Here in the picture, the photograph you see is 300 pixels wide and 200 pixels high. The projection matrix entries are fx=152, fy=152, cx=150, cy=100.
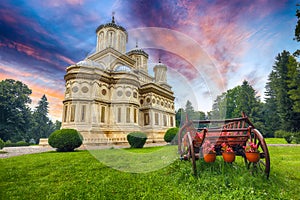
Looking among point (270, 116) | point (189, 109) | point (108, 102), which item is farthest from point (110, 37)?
point (270, 116)

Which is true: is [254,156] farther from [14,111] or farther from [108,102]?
[14,111]

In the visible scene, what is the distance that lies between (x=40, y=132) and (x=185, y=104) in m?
50.2

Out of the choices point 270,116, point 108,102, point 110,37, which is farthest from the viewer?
point 270,116

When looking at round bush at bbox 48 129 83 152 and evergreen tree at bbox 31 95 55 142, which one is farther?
evergreen tree at bbox 31 95 55 142

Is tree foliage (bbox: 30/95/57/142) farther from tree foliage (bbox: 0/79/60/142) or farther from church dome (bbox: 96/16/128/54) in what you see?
church dome (bbox: 96/16/128/54)

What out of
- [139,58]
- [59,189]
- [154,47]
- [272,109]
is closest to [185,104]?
[154,47]

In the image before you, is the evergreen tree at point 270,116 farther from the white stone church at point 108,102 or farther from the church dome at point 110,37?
the church dome at point 110,37

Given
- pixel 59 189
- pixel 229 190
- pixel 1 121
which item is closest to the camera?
pixel 229 190

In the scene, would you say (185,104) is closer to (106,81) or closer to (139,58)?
(106,81)

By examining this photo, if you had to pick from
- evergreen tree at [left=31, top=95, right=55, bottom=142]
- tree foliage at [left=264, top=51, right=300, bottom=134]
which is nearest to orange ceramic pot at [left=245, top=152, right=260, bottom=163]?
tree foliage at [left=264, top=51, right=300, bottom=134]

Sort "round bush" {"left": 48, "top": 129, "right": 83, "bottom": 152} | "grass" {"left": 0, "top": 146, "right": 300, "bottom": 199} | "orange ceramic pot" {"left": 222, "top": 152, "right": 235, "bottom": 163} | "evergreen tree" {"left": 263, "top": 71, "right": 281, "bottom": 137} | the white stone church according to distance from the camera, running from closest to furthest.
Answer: "grass" {"left": 0, "top": 146, "right": 300, "bottom": 199} → "orange ceramic pot" {"left": 222, "top": 152, "right": 235, "bottom": 163} → "round bush" {"left": 48, "top": 129, "right": 83, "bottom": 152} → the white stone church → "evergreen tree" {"left": 263, "top": 71, "right": 281, "bottom": 137}

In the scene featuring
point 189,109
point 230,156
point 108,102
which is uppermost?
point 108,102

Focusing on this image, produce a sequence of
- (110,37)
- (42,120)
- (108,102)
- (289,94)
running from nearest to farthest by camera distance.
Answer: (289,94) < (108,102) < (110,37) < (42,120)

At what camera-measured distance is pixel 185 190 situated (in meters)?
3.08
